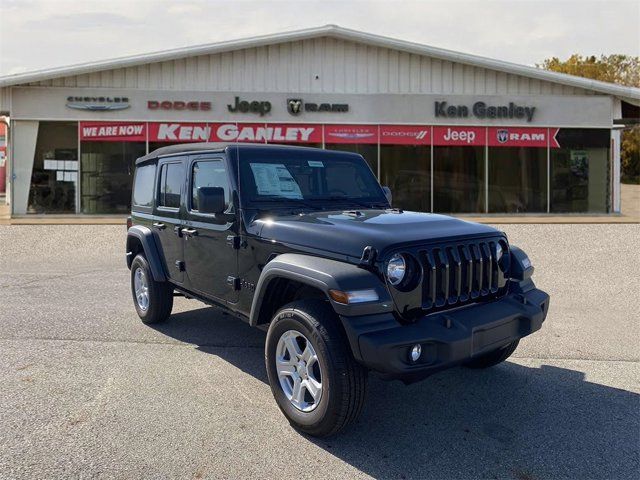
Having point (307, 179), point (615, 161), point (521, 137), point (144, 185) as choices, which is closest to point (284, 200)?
point (307, 179)

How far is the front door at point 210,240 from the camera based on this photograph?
4.59m

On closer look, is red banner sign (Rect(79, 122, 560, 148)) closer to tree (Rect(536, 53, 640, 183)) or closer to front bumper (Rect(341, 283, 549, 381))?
front bumper (Rect(341, 283, 549, 381))

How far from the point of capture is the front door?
4.59m

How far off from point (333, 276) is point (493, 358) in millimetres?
2022

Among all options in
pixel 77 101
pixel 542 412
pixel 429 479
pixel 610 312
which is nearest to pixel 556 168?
pixel 610 312

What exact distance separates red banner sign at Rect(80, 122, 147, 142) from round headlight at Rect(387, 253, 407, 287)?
52.9ft

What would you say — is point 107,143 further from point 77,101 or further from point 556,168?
point 556,168

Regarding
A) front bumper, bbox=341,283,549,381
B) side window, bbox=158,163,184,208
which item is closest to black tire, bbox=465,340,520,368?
front bumper, bbox=341,283,549,381

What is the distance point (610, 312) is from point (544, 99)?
14033mm

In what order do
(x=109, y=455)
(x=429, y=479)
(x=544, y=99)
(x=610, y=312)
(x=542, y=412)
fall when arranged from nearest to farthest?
(x=429, y=479)
(x=109, y=455)
(x=542, y=412)
(x=610, y=312)
(x=544, y=99)

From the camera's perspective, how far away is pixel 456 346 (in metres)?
3.37

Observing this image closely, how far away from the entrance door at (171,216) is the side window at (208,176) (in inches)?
9.7

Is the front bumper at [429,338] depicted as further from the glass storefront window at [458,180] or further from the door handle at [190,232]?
the glass storefront window at [458,180]

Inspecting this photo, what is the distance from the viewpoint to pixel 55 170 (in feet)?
59.0
